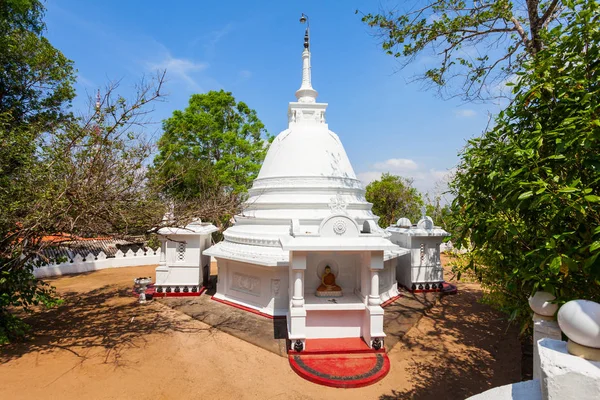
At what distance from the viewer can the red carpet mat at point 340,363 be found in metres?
6.66

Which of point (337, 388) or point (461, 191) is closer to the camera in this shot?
point (461, 191)

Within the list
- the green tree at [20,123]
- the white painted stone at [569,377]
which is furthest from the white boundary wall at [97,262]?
the white painted stone at [569,377]

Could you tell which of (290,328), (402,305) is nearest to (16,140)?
(290,328)

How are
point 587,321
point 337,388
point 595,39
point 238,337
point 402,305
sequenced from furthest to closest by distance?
point 402,305, point 238,337, point 337,388, point 595,39, point 587,321

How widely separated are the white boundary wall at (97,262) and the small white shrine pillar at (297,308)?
1575 centimetres

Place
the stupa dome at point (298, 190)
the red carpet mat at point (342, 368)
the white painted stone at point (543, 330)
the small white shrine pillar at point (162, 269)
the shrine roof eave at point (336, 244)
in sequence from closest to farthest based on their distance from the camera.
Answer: the white painted stone at point (543, 330)
the red carpet mat at point (342, 368)
the shrine roof eave at point (336, 244)
the stupa dome at point (298, 190)
the small white shrine pillar at point (162, 269)

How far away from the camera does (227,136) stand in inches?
968

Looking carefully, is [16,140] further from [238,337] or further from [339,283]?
[339,283]

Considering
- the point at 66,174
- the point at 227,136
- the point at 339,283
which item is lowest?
the point at 339,283

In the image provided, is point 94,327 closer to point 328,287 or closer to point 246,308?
point 246,308

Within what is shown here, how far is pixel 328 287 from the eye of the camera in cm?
926

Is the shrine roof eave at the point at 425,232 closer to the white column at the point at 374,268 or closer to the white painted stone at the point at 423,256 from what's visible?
the white painted stone at the point at 423,256

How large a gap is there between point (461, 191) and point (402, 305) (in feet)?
26.5

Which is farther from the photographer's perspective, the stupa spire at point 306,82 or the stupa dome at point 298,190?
the stupa spire at point 306,82
